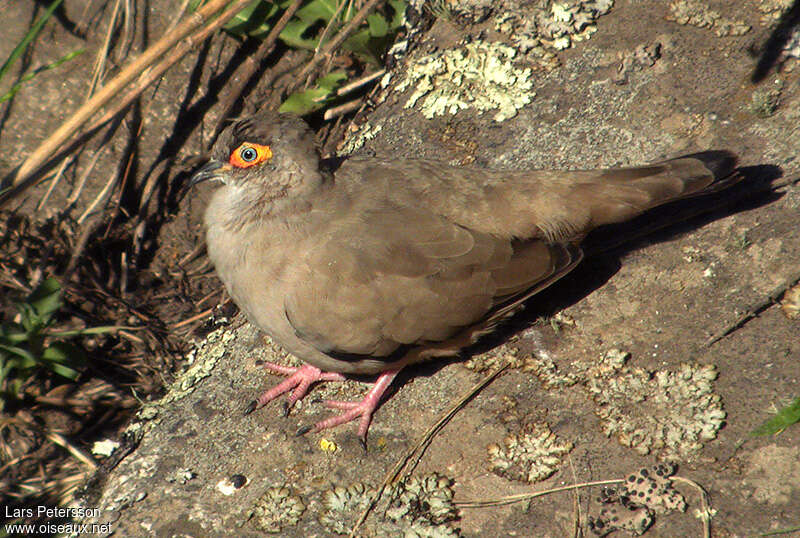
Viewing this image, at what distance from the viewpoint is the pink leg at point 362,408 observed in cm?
366

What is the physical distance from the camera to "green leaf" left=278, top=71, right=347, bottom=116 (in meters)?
5.47

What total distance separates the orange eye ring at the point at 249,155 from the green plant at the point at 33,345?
5.13ft

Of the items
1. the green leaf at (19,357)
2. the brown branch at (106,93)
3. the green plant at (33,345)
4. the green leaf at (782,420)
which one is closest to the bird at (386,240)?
the brown branch at (106,93)

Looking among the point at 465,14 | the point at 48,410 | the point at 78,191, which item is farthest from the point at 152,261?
the point at 465,14

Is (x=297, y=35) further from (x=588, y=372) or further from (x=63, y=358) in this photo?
(x=588, y=372)

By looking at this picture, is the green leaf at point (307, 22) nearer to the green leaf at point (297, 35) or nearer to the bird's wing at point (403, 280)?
the green leaf at point (297, 35)

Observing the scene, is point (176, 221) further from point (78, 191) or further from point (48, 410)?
point (48, 410)

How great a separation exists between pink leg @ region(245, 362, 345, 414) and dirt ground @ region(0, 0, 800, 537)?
61mm

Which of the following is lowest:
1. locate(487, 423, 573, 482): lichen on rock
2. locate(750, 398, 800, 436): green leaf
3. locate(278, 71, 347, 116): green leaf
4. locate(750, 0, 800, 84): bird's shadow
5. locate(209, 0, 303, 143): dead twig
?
locate(487, 423, 573, 482): lichen on rock

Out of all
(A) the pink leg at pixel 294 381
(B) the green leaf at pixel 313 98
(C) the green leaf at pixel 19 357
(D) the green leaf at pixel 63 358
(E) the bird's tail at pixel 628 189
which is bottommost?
(A) the pink leg at pixel 294 381

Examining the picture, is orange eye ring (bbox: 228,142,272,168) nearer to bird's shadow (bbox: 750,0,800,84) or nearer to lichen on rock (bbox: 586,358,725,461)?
lichen on rock (bbox: 586,358,725,461)

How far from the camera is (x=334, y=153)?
17.5 feet

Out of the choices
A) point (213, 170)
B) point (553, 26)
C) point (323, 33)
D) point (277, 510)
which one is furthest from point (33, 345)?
point (553, 26)

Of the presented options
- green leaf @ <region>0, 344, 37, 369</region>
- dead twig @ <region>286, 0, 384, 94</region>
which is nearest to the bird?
green leaf @ <region>0, 344, 37, 369</region>
